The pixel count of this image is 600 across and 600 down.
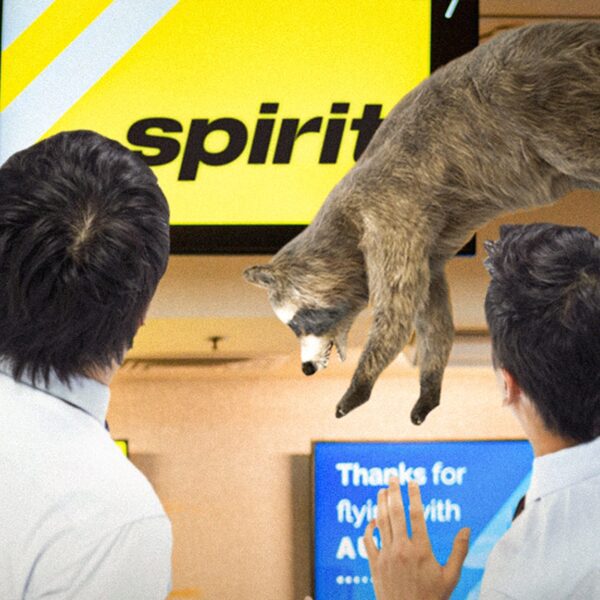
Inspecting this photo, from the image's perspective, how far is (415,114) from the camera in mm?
852

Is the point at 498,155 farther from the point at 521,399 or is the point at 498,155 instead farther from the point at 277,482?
the point at 277,482

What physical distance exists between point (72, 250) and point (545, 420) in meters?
0.43

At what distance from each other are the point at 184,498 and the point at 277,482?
0.44 metres

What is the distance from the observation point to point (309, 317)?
0.90 m

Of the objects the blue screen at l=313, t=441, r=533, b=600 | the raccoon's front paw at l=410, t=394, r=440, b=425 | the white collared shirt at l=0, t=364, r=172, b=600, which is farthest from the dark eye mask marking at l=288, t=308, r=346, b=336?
the blue screen at l=313, t=441, r=533, b=600

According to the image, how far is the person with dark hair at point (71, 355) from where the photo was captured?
0.72m

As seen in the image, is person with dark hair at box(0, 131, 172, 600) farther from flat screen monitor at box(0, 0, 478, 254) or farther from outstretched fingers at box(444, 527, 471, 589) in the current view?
flat screen monitor at box(0, 0, 478, 254)

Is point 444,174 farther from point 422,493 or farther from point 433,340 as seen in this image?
point 422,493

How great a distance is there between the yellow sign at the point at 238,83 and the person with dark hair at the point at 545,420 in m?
0.52

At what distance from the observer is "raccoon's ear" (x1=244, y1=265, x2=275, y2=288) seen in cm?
87

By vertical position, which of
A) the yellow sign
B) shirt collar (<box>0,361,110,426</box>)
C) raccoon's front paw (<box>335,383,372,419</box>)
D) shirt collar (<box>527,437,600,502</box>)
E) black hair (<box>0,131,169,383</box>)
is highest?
the yellow sign

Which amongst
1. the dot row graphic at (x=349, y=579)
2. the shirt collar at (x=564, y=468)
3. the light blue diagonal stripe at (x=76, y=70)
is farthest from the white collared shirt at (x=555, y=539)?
the dot row graphic at (x=349, y=579)

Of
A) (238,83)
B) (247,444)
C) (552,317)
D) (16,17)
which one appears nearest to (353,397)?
(552,317)

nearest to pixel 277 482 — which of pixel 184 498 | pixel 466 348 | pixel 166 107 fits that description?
pixel 184 498
